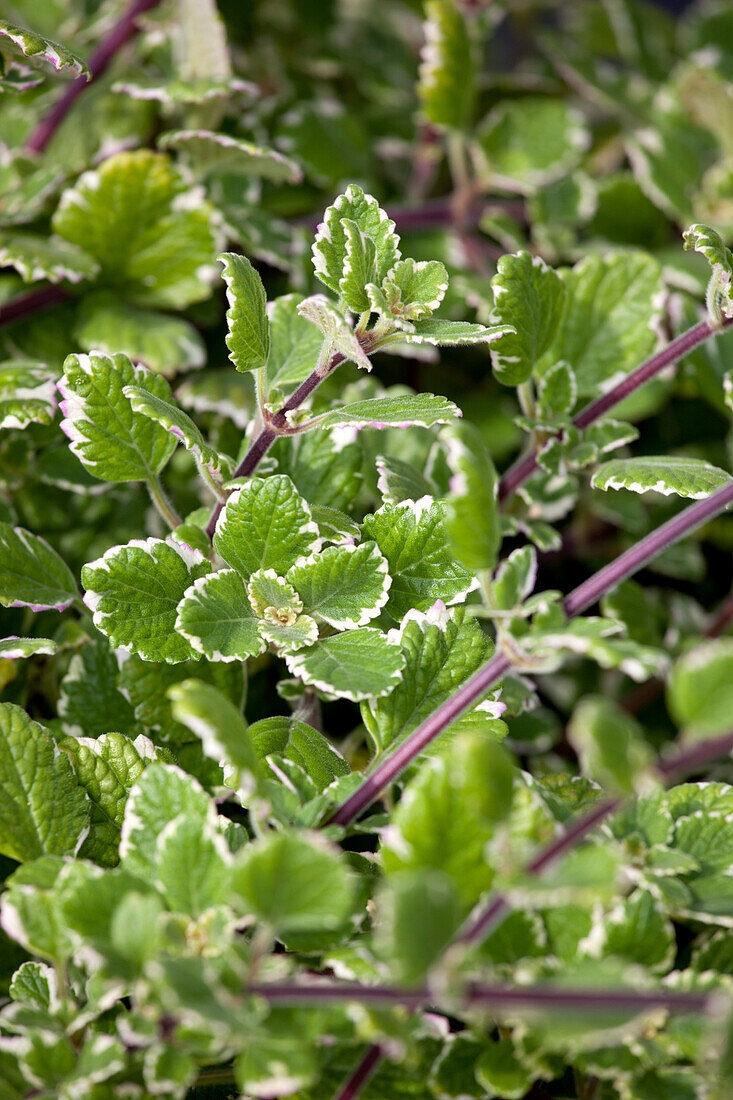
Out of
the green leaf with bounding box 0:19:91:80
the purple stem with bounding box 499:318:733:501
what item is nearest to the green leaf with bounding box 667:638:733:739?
the purple stem with bounding box 499:318:733:501

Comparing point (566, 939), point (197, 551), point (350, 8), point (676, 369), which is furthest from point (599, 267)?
point (350, 8)

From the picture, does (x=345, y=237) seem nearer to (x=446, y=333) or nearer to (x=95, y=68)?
(x=446, y=333)

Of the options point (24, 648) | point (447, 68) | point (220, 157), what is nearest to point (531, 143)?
point (447, 68)

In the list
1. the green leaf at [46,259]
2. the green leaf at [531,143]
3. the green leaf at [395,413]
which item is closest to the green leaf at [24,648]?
the green leaf at [395,413]

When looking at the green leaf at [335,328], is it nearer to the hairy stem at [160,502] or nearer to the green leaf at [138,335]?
the hairy stem at [160,502]

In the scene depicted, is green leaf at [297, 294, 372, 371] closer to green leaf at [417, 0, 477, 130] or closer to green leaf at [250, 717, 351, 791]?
green leaf at [250, 717, 351, 791]
